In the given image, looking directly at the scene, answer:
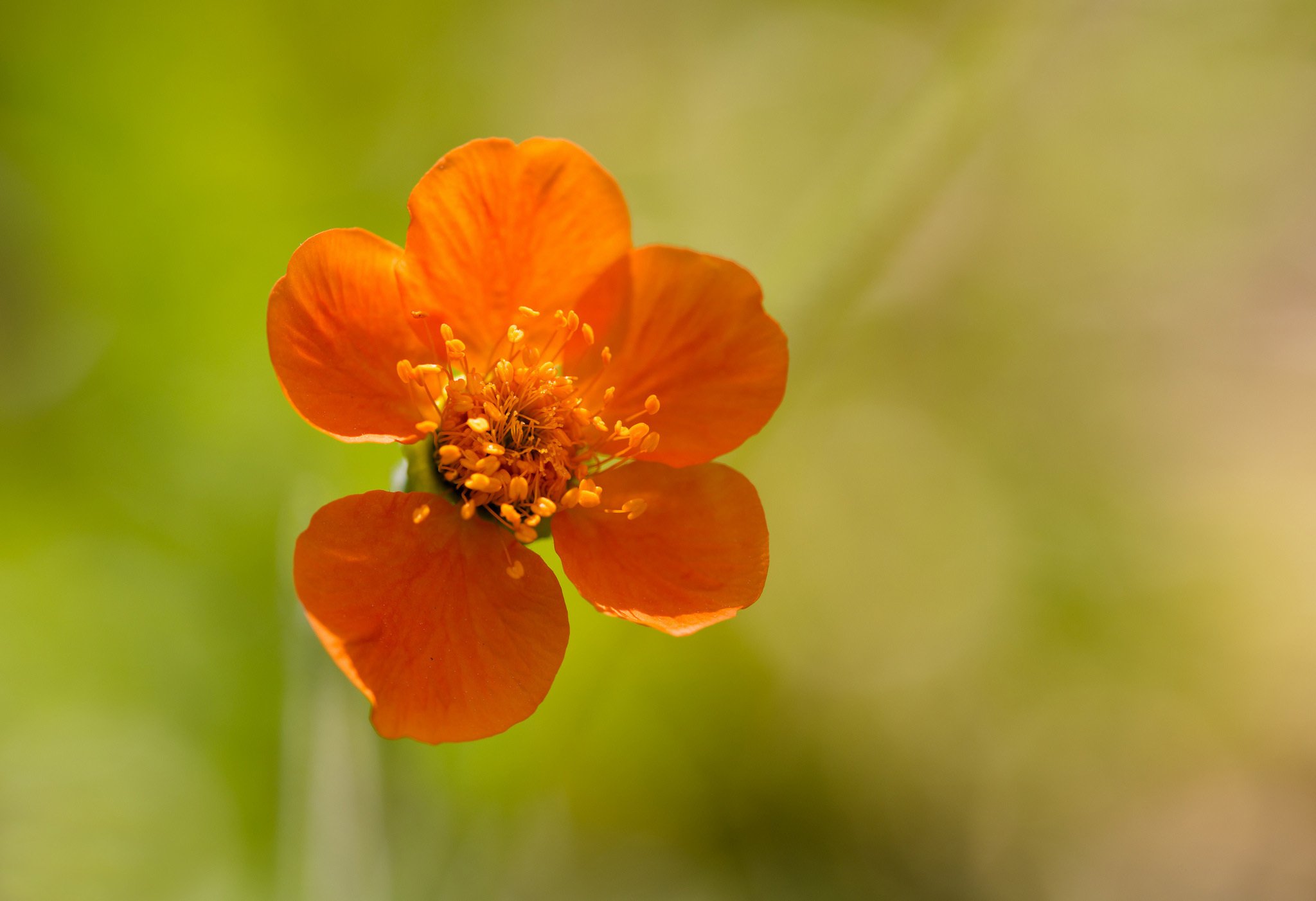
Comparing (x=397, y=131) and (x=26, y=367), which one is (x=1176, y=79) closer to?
(x=397, y=131)

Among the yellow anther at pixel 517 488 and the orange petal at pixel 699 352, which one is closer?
the yellow anther at pixel 517 488

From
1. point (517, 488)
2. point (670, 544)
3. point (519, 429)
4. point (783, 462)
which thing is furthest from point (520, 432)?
point (783, 462)

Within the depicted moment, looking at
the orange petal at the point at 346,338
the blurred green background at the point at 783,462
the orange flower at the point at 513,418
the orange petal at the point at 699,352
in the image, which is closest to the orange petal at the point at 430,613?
the orange flower at the point at 513,418

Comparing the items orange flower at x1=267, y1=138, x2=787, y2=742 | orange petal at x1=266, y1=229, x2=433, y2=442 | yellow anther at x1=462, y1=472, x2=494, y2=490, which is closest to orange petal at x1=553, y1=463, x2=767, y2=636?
orange flower at x1=267, y1=138, x2=787, y2=742

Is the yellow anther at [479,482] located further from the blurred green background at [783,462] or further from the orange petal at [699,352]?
the blurred green background at [783,462]

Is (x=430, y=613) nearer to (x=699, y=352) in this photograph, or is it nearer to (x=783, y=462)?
(x=699, y=352)

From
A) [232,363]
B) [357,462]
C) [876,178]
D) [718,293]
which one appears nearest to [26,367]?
[232,363]
